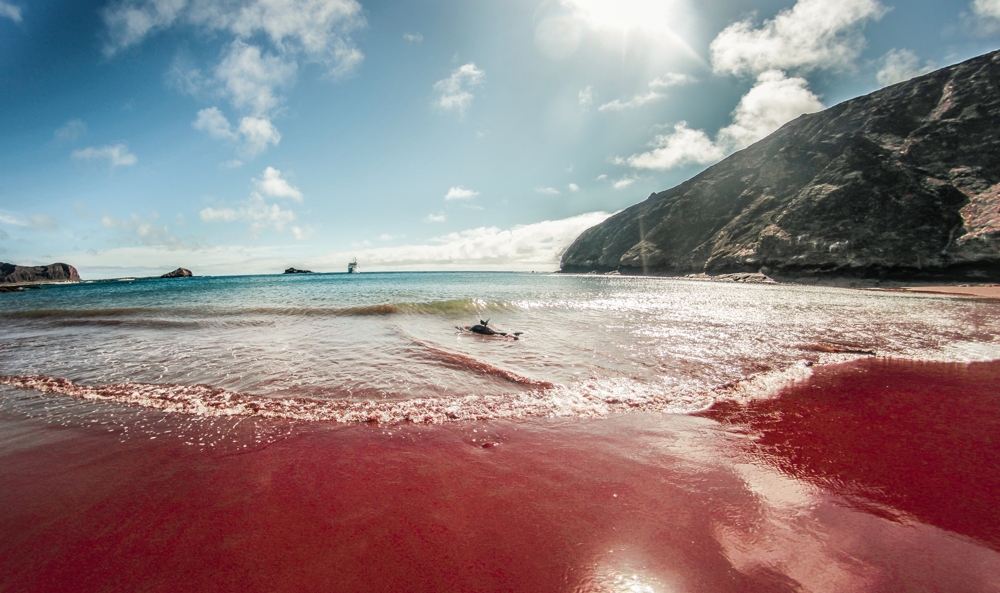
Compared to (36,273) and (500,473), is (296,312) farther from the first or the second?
(36,273)

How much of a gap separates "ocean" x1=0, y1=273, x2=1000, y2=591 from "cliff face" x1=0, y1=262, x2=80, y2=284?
131 metres

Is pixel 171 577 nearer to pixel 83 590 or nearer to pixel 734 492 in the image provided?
pixel 83 590

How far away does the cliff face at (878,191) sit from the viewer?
38719 mm

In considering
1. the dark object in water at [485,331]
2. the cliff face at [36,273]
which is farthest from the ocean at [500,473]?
the cliff face at [36,273]

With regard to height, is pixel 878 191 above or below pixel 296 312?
above

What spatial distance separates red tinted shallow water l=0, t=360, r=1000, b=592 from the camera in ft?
7.93

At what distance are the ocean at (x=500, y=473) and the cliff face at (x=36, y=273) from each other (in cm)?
13076

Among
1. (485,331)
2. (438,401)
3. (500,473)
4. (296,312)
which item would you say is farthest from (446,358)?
(296,312)

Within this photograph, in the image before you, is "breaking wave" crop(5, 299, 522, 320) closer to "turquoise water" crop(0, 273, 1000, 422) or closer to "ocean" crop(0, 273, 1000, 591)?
"turquoise water" crop(0, 273, 1000, 422)

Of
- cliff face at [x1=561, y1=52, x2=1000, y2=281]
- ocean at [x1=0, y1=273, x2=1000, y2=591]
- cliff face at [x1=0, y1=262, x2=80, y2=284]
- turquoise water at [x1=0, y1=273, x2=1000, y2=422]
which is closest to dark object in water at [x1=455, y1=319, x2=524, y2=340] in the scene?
turquoise water at [x1=0, y1=273, x2=1000, y2=422]

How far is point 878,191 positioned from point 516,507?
67.7 meters

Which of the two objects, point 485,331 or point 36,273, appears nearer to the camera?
point 485,331

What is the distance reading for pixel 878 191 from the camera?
45.2m

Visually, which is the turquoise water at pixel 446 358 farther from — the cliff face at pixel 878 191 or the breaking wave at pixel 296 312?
the cliff face at pixel 878 191
